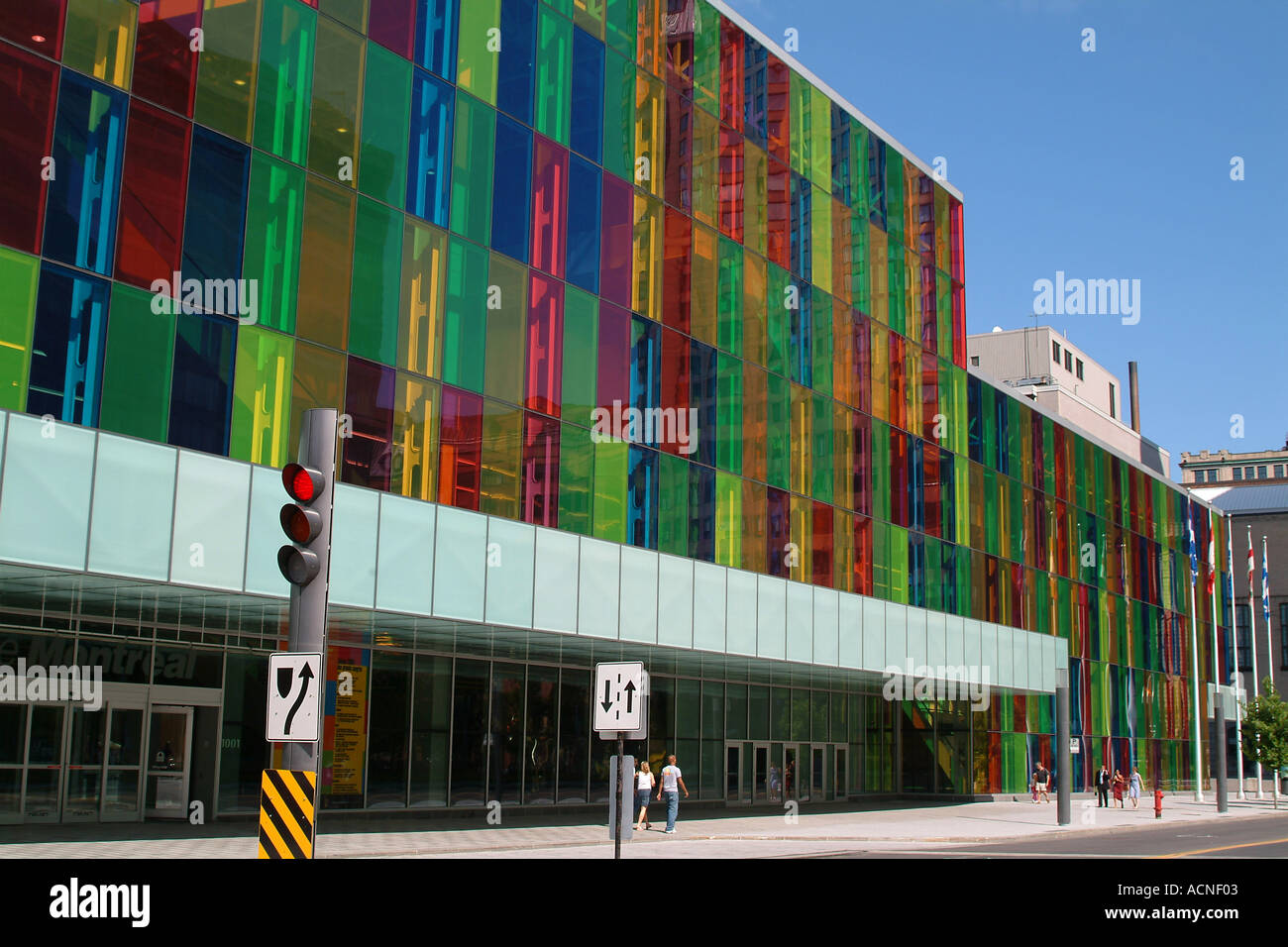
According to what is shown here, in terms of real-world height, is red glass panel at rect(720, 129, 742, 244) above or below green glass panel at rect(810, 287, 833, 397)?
above

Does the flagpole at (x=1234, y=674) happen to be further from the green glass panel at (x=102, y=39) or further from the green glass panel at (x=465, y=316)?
the green glass panel at (x=102, y=39)

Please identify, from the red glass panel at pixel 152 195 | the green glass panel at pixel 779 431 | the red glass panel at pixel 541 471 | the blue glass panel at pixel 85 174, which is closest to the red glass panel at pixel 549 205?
the red glass panel at pixel 541 471

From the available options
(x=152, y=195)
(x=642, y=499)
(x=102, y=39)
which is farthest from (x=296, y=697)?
(x=642, y=499)

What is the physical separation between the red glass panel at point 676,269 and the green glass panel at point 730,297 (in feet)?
5.38

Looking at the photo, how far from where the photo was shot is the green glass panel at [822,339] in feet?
132

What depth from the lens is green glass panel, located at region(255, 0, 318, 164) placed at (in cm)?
2336

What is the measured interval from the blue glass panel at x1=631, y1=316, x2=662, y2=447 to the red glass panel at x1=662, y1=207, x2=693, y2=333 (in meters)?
0.77

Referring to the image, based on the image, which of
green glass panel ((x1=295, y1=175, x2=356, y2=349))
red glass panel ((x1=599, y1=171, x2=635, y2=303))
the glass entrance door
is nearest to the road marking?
red glass panel ((x1=599, y1=171, x2=635, y2=303))

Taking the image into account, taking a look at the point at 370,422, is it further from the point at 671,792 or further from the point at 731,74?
the point at 731,74

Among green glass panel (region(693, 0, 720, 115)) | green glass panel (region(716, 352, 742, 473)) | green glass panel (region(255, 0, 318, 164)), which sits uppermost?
green glass panel (region(693, 0, 720, 115))

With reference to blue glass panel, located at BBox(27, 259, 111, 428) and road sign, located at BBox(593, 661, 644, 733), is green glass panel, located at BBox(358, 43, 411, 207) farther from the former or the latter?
road sign, located at BBox(593, 661, 644, 733)

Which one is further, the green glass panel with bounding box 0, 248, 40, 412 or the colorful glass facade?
the colorful glass facade
